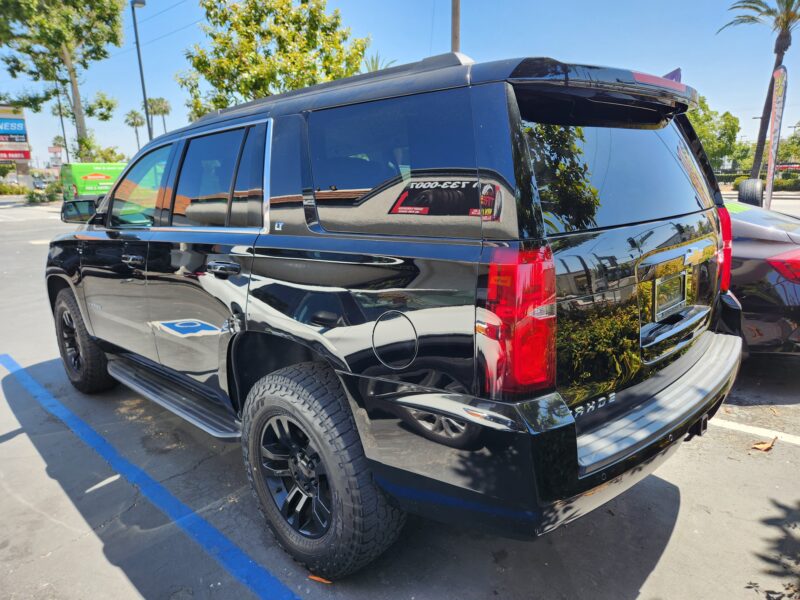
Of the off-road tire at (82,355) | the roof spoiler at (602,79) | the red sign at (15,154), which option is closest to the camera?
the roof spoiler at (602,79)

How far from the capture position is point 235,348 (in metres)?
2.71

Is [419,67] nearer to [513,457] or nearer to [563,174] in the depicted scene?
[563,174]

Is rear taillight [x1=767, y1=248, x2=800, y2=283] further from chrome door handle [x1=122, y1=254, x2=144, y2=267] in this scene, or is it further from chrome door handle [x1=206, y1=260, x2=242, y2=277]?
chrome door handle [x1=122, y1=254, x2=144, y2=267]

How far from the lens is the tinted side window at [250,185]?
8.57ft

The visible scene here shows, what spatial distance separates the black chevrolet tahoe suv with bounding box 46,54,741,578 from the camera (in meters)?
1.73

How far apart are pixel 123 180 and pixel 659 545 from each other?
13.0 feet

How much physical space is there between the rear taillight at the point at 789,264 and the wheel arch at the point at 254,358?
3433 mm

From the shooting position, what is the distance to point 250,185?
267cm

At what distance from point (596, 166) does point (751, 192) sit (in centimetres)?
459

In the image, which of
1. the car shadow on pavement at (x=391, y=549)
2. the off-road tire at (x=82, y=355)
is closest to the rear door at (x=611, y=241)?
the car shadow on pavement at (x=391, y=549)

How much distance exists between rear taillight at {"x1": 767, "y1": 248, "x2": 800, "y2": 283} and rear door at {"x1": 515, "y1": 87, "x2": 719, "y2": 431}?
1.88 m

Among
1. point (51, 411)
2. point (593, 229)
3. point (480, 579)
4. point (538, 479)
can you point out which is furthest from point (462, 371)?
point (51, 411)

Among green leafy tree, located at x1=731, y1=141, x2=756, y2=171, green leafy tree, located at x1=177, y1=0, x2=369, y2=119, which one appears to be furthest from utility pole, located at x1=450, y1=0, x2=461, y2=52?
green leafy tree, located at x1=731, y1=141, x2=756, y2=171

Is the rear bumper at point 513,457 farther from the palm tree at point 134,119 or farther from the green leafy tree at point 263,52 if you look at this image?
the palm tree at point 134,119
